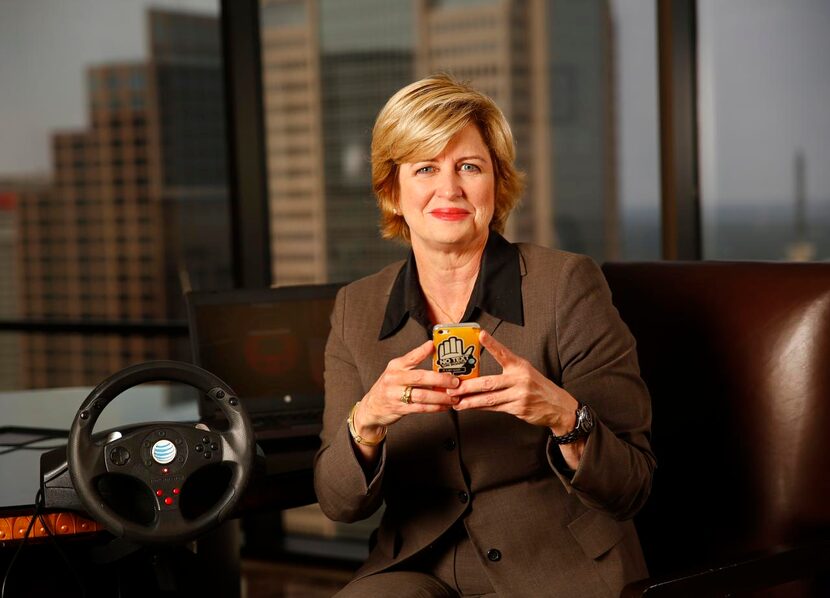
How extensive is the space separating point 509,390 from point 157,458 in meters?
0.56

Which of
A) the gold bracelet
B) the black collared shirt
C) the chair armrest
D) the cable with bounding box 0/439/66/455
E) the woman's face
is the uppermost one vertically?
the woman's face

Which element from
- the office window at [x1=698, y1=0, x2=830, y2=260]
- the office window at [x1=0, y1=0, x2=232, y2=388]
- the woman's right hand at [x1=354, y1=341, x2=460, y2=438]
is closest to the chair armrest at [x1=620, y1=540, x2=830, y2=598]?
the woman's right hand at [x1=354, y1=341, x2=460, y2=438]

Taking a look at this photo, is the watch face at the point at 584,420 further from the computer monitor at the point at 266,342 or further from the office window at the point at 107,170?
the office window at the point at 107,170

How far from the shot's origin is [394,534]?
186 centimetres

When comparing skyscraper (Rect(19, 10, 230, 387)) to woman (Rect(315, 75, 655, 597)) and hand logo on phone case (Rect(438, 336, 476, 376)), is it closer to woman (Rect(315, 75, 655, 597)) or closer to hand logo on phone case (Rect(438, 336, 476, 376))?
woman (Rect(315, 75, 655, 597))

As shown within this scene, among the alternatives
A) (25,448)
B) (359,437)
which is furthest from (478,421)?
(25,448)

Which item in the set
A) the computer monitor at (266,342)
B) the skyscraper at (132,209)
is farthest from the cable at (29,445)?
the skyscraper at (132,209)

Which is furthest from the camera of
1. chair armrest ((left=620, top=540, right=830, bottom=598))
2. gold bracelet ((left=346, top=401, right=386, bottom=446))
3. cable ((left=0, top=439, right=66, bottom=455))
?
cable ((left=0, top=439, right=66, bottom=455))

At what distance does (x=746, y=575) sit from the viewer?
1.60 metres

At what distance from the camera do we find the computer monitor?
2.32 meters

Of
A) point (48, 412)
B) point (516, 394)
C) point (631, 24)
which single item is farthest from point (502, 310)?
point (631, 24)

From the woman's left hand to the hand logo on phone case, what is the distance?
0.8 inches

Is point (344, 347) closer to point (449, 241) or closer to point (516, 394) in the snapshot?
point (449, 241)

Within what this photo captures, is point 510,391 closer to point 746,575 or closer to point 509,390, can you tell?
point 509,390
